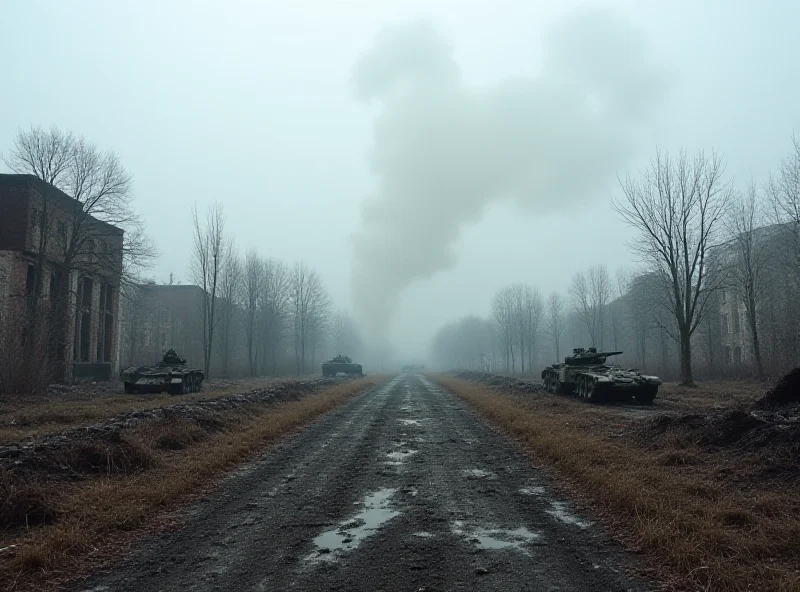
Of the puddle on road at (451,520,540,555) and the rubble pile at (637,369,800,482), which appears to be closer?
the puddle on road at (451,520,540,555)

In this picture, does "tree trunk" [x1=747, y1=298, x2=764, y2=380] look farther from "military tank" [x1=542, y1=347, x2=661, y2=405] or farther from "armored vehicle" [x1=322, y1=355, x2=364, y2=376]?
"armored vehicle" [x1=322, y1=355, x2=364, y2=376]

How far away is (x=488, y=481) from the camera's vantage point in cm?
747

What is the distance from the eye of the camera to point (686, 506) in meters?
5.64

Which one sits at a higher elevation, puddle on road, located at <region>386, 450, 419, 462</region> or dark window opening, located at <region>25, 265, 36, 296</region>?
dark window opening, located at <region>25, 265, 36, 296</region>

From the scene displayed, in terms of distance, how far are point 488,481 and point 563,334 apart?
65748 millimetres

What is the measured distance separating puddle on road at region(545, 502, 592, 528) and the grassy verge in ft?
13.9

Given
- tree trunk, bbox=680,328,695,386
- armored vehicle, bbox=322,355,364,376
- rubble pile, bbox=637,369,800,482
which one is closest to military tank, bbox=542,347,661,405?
tree trunk, bbox=680,328,695,386

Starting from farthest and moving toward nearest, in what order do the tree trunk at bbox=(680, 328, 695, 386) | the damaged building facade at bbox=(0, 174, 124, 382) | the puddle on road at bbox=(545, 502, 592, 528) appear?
the damaged building facade at bbox=(0, 174, 124, 382)
the tree trunk at bbox=(680, 328, 695, 386)
the puddle on road at bbox=(545, 502, 592, 528)

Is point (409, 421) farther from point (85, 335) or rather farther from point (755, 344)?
point (85, 335)

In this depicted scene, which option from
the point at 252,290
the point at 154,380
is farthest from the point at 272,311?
the point at 154,380

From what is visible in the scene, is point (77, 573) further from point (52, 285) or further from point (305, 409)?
point (52, 285)

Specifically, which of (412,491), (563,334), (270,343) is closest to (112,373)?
(270,343)

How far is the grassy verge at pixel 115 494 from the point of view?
4621 millimetres

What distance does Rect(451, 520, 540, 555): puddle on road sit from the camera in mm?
4871
